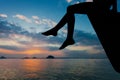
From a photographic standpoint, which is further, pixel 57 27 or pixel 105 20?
pixel 57 27

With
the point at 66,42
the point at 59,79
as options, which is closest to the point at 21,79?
the point at 59,79

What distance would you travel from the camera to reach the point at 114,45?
3.82 meters

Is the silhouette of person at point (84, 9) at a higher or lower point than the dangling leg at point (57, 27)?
higher

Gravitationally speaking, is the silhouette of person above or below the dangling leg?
above

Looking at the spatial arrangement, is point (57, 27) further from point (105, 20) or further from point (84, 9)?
point (105, 20)

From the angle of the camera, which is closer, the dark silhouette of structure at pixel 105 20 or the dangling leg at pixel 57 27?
the dark silhouette of structure at pixel 105 20

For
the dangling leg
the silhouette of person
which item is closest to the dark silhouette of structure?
the silhouette of person

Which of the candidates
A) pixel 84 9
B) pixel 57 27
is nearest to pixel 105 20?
pixel 84 9

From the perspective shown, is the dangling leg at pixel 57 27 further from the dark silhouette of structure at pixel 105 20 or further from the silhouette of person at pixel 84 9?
the dark silhouette of structure at pixel 105 20

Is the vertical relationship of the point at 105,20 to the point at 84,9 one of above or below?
below

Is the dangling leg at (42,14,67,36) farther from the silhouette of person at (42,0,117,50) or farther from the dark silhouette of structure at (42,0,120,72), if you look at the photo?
the dark silhouette of structure at (42,0,120,72)

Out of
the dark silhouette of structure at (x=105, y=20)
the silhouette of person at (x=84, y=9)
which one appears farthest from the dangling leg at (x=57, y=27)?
the dark silhouette of structure at (x=105, y=20)

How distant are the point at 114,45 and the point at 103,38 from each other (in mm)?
239

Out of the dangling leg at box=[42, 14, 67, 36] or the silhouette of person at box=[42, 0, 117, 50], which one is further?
the dangling leg at box=[42, 14, 67, 36]
